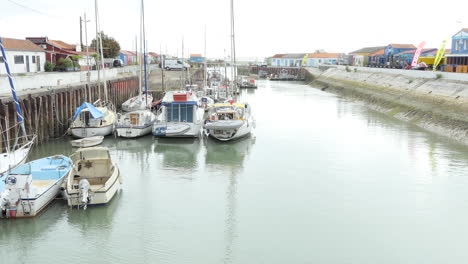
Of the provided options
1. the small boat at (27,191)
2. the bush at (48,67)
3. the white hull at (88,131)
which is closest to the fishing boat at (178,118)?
the white hull at (88,131)

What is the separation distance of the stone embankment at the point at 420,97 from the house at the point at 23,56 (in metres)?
33.2

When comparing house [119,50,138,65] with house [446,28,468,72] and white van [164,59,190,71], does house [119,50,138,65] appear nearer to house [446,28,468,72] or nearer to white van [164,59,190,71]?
white van [164,59,190,71]

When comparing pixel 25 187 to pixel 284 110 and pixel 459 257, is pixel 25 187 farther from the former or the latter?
pixel 284 110

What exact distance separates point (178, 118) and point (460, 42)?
3668 cm

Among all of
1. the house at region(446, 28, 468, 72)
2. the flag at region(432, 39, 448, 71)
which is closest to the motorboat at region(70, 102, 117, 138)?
the house at region(446, 28, 468, 72)

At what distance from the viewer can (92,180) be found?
17422mm

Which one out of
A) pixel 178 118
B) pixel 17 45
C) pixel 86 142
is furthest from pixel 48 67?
pixel 86 142

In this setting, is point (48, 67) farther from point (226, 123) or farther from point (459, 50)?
point (459, 50)

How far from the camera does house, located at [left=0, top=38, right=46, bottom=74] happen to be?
37.9 meters

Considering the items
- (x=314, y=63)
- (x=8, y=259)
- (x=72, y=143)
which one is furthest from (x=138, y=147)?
(x=314, y=63)

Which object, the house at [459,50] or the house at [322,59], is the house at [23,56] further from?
the house at [322,59]

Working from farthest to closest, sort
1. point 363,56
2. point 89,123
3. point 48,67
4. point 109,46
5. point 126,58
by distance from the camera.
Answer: point 363,56
point 126,58
point 109,46
point 48,67
point 89,123

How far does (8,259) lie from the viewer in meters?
12.7

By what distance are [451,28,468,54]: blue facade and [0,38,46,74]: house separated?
43799 mm
